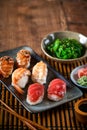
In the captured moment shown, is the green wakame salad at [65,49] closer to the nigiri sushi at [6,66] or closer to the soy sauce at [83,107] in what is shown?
the nigiri sushi at [6,66]

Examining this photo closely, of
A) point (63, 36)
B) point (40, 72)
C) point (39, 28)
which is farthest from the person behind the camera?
point (39, 28)

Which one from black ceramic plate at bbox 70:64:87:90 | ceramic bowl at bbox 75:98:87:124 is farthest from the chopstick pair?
black ceramic plate at bbox 70:64:87:90

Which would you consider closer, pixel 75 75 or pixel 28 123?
pixel 28 123

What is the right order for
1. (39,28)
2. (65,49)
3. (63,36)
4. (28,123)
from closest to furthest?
(28,123) < (65,49) < (63,36) < (39,28)

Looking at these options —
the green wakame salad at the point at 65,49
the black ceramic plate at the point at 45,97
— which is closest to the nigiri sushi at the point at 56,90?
the black ceramic plate at the point at 45,97

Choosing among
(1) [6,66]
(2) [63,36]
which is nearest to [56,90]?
(1) [6,66]

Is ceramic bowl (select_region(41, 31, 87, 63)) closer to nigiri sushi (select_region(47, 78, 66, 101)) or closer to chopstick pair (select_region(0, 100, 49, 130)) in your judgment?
nigiri sushi (select_region(47, 78, 66, 101))

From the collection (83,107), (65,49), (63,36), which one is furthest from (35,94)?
(63,36)

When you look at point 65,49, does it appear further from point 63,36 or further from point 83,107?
point 83,107
